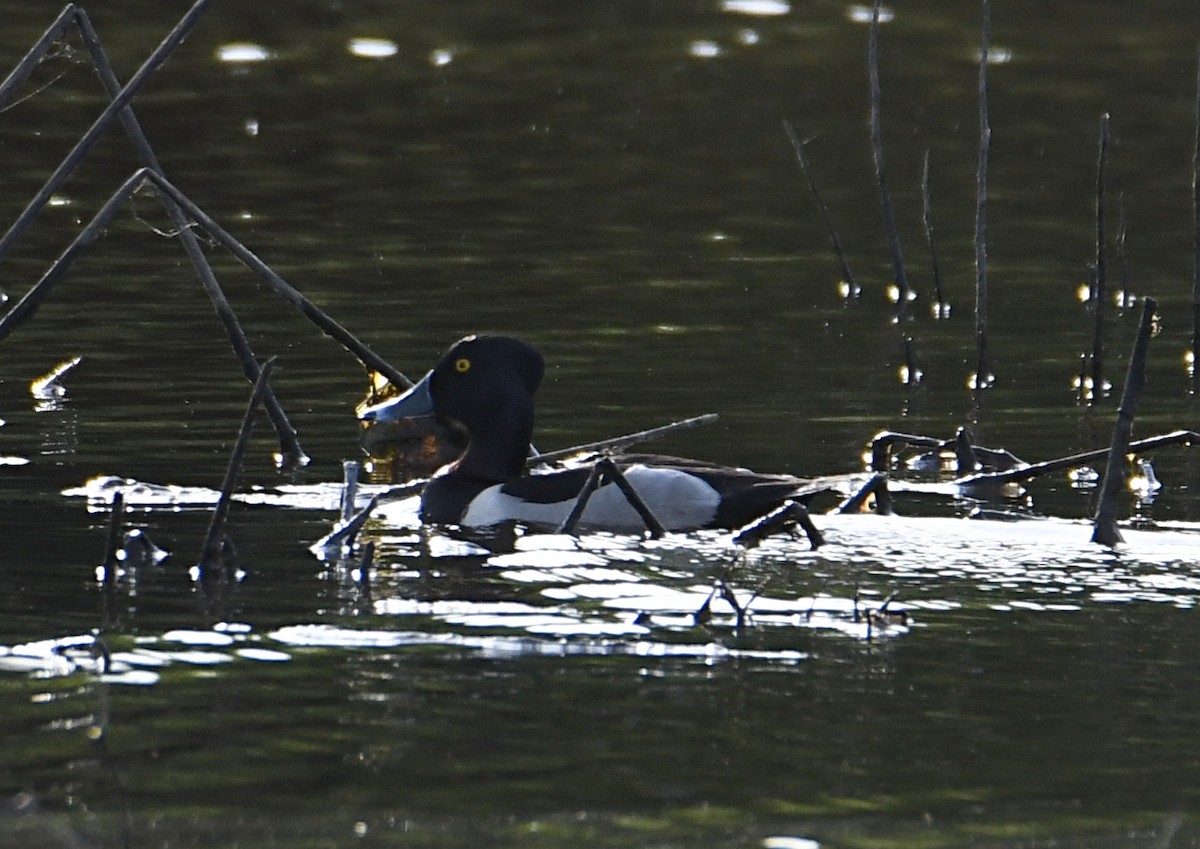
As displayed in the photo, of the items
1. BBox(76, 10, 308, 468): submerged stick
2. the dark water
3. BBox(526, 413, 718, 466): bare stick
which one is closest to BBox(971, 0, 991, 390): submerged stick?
the dark water

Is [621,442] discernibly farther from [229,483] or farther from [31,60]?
[31,60]

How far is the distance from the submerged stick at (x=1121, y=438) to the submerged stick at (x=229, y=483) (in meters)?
3.24

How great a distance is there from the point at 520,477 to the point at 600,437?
127cm

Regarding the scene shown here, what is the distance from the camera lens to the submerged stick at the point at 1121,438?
9.11m

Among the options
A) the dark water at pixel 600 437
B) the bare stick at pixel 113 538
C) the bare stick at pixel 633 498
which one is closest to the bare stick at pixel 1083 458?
the dark water at pixel 600 437

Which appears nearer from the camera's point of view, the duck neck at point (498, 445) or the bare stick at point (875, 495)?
the bare stick at point (875, 495)

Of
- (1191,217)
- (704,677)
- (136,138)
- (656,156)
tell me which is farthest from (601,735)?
(656,156)

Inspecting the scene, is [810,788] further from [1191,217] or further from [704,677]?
[1191,217]

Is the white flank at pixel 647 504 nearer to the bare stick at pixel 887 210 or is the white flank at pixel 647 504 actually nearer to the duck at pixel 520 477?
the duck at pixel 520 477

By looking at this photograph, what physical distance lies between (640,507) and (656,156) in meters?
14.7

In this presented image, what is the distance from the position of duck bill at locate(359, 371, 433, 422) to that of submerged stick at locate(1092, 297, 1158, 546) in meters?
3.60

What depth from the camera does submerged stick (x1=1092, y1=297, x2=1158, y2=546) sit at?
9.11m

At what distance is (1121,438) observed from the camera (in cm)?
922

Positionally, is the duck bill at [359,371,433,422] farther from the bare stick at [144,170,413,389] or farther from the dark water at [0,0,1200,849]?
the dark water at [0,0,1200,849]
